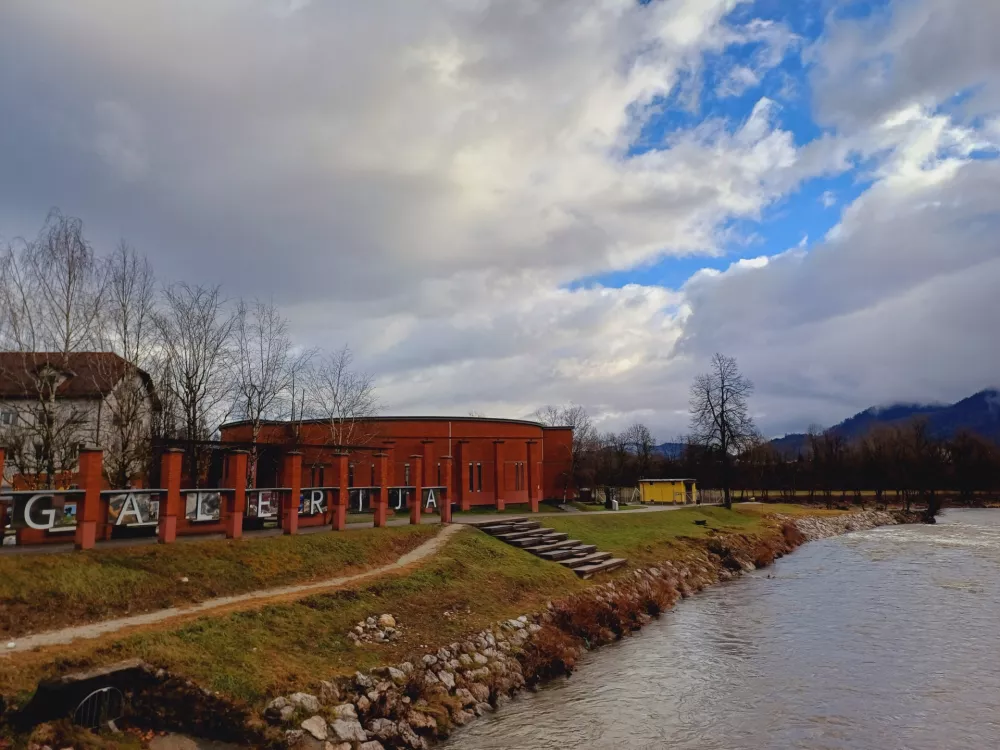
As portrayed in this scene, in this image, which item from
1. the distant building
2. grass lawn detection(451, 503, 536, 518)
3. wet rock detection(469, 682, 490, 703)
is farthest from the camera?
grass lawn detection(451, 503, 536, 518)

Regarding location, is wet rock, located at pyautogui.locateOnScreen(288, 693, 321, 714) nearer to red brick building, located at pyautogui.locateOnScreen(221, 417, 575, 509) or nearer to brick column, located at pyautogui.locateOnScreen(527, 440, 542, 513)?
red brick building, located at pyautogui.locateOnScreen(221, 417, 575, 509)

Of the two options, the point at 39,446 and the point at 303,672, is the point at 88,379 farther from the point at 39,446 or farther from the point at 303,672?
the point at 303,672

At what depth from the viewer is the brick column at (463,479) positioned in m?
47.0

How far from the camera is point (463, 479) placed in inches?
1876

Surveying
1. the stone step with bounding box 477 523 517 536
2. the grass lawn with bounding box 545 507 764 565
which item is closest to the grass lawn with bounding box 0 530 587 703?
the stone step with bounding box 477 523 517 536

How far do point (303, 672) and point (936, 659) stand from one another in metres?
15.7

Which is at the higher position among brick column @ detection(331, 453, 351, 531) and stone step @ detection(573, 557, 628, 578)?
brick column @ detection(331, 453, 351, 531)

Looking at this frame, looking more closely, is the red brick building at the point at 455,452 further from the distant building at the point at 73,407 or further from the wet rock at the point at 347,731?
the wet rock at the point at 347,731

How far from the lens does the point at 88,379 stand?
25.3 m

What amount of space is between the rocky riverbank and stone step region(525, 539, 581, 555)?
3459mm

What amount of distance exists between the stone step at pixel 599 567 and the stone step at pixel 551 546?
2064 millimetres

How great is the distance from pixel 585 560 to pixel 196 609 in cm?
1643

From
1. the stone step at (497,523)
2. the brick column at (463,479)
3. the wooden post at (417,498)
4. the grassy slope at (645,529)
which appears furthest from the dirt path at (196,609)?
the brick column at (463,479)

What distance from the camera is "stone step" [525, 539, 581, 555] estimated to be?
27.0 meters
